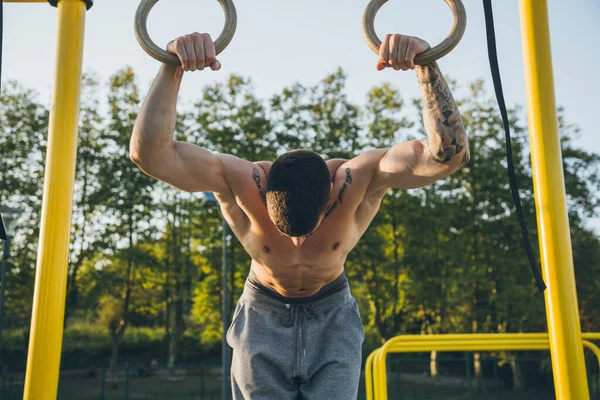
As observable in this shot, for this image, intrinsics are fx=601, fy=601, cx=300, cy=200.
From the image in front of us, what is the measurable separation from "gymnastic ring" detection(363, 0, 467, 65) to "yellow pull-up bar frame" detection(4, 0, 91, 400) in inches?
55.5

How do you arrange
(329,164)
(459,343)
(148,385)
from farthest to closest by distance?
(148,385) → (459,343) → (329,164)

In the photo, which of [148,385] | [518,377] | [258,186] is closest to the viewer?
[258,186]

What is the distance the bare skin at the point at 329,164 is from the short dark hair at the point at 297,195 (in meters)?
0.11

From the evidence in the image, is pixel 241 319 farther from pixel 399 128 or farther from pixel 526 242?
pixel 399 128

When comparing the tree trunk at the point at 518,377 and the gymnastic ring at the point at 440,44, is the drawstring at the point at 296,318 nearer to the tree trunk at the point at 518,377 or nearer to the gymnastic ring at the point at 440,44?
the gymnastic ring at the point at 440,44

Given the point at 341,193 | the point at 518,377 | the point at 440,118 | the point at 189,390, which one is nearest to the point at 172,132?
the point at 341,193

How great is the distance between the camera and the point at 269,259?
266cm

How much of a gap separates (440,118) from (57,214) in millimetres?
1703

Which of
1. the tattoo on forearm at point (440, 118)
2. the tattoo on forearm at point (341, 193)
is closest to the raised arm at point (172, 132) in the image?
the tattoo on forearm at point (341, 193)

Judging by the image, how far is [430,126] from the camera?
227 cm

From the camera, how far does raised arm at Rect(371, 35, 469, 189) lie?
2.12 meters

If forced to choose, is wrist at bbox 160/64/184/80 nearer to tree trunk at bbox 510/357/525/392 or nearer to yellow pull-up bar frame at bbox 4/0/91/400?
yellow pull-up bar frame at bbox 4/0/91/400

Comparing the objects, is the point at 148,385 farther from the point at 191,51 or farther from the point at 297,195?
the point at 191,51

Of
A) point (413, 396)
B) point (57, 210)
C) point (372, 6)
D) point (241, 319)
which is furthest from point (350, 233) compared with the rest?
point (413, 396)
